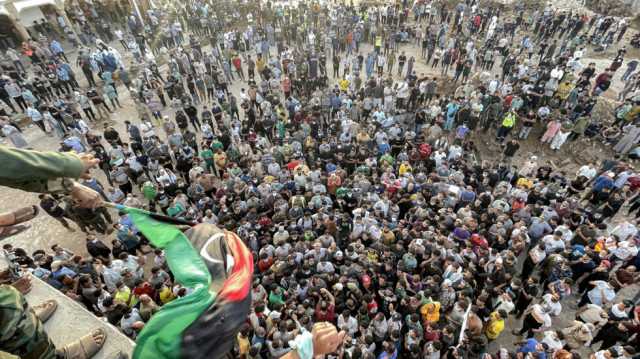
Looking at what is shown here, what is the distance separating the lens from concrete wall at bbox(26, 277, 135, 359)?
14.8 feet

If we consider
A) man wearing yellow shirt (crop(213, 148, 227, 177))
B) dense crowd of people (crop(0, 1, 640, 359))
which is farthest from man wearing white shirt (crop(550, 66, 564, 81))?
man wearing yellow shirt (crop(213, 148, 227, 177))

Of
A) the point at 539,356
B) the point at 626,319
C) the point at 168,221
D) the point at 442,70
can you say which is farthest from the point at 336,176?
the point at 442,70

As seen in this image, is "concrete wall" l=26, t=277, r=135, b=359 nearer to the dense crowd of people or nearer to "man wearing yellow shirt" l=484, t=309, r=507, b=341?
the dense crowd of people

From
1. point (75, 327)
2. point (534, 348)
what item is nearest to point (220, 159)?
point (75, 327)

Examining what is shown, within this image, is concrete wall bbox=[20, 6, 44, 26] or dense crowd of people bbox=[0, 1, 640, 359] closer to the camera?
dense crowd of people bbox=[0, 1, 640, 359]

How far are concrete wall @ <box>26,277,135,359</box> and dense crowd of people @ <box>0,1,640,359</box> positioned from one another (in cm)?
143

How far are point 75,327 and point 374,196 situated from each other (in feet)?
27.7

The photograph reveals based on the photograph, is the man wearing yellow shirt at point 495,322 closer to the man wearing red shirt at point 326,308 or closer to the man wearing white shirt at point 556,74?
the man wearing red shirt at point 326,308

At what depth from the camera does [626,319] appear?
841 centimetres

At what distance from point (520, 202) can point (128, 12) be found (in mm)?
30085

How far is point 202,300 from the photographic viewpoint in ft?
7.59

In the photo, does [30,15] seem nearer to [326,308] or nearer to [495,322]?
[326,308]

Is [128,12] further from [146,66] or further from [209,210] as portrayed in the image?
[209,210]

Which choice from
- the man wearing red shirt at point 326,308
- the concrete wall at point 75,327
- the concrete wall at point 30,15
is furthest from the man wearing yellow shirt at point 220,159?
the concrete wall at point 30,15
